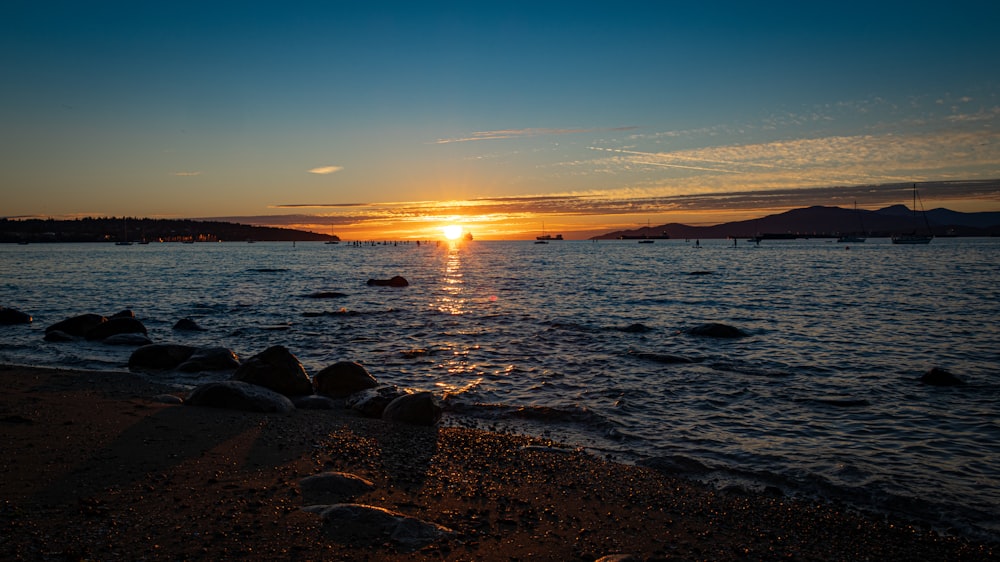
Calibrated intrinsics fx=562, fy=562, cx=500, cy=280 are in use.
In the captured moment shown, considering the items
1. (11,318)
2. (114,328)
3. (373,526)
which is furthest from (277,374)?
(11,318)

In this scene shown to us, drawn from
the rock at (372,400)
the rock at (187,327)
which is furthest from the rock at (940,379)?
the rock at (187,327)

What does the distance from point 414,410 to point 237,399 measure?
3.90m

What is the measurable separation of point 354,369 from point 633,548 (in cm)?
1018

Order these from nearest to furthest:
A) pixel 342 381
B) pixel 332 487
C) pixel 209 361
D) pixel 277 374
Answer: pixel 332 487 < pixel 277 374 < pixel 342 381 < pixel 209 361

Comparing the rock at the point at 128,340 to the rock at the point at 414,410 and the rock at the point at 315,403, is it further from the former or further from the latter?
the rock at the point at 414,410

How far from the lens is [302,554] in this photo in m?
5.78

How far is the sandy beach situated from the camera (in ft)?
19.7

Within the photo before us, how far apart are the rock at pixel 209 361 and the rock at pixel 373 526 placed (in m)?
12.2

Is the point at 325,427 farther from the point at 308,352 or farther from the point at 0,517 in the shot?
the point at 308,352

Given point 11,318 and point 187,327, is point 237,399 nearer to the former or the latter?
point 187,327

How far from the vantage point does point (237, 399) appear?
1219 centimetres

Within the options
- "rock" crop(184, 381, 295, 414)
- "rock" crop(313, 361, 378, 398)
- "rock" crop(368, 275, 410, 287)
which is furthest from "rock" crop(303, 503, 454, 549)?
"rock" crop(368, 275, 410, 287)

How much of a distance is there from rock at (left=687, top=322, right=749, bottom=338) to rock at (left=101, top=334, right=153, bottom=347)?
22.4 m

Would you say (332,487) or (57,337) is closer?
(332,487)
